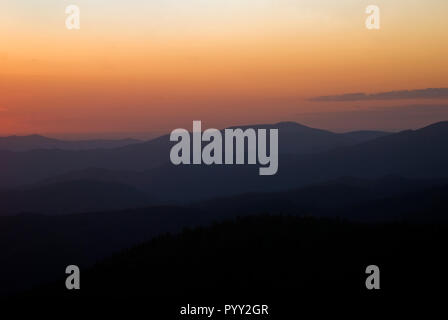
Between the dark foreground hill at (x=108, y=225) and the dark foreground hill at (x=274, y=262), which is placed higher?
the dark foreground hill at (x=108, y=225)

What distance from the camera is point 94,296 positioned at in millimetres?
19156

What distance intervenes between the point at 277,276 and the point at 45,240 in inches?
2990

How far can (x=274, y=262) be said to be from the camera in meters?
19.1

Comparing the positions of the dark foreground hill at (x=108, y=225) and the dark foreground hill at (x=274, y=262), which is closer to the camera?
the dark foreground hill at (x=274, y=262)

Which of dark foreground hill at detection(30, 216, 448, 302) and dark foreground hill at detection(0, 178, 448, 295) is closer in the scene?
dark foreground hill at detection(30, 216, 448, 302)

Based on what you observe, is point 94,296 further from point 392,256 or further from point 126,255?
point 392,256

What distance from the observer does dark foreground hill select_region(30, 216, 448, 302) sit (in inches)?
669

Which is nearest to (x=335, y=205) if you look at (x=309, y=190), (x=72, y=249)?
(x=309, y=190)

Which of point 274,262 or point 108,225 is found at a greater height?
point 108,225

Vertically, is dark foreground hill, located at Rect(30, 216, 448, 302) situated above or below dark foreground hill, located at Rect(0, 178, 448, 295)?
below

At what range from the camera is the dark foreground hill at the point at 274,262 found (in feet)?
55.7

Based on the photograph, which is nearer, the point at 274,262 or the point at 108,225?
the point at 274,262
